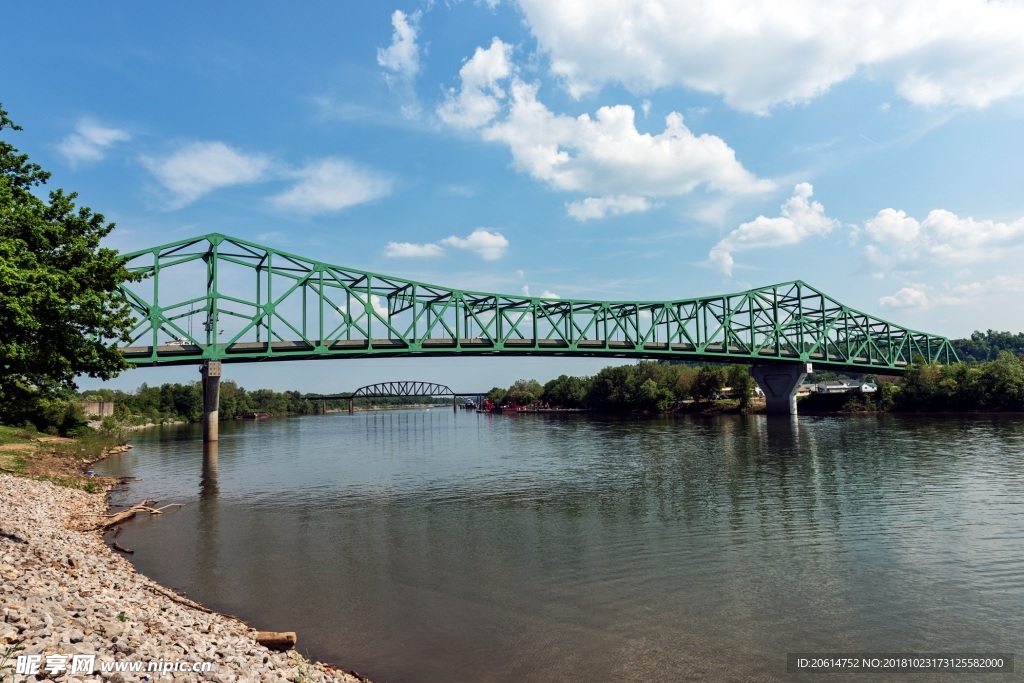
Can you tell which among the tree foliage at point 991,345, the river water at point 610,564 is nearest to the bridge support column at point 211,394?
the river water at point 610,564

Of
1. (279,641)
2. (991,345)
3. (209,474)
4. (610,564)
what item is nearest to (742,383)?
(209,474)

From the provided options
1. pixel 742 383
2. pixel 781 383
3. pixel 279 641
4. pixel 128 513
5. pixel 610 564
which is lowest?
pixel 610 564

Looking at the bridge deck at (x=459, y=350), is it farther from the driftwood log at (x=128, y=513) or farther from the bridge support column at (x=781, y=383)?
the driftwood log at (x=128, y=513)

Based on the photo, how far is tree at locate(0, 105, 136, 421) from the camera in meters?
12.8

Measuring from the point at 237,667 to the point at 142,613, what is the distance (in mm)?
3124

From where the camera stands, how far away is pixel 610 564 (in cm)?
1745

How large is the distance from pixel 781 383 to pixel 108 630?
359 ft

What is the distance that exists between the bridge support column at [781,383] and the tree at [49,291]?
101123 millimetres

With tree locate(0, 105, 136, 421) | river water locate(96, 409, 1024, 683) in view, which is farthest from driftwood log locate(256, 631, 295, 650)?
tree locate(0, 105, 136, 421)

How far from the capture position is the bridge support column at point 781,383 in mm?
101594

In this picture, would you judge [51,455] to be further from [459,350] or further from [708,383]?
[708,383]

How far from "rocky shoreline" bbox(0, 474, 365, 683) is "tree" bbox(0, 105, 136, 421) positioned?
4345 millimetres

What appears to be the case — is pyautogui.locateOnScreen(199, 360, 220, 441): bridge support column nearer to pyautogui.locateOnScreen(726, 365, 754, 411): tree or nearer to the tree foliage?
pyautogui.locateOnScreen(726, 365, 754, 411): tree

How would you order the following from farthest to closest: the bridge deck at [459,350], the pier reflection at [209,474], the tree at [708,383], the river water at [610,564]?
the tree at [708,383]
the bridge deck at [459,350]
the pier reflection at [209,474]
the river water at [610,564]
